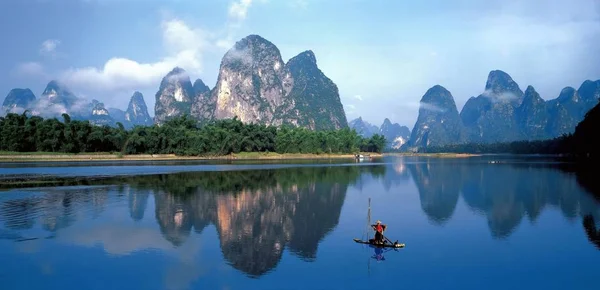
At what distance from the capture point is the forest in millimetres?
81875

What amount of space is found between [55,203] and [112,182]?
510 inches

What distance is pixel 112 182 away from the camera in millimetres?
40719

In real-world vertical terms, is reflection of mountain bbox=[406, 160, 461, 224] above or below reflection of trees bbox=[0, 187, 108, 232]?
above

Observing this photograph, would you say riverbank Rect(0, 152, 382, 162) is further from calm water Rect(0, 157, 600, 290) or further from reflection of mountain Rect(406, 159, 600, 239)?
reflection of mountain Rect(406, 159, 600, 239)

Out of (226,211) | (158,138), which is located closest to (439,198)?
(226,211)

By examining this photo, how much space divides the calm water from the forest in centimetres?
5565

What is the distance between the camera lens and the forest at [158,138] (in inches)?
3223

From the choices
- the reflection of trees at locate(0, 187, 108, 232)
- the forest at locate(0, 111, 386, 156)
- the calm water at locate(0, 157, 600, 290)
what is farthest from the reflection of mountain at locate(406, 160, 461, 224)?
the forest at locate(0, 111, 386, 156)

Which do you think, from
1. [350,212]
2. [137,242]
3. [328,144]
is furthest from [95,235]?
[328,144]

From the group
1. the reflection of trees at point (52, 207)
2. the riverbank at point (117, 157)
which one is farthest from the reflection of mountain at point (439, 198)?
the riverbank at point (117, 157)

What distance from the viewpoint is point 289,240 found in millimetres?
18703

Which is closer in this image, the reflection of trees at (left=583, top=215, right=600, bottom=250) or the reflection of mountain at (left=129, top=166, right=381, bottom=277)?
the reflection of mountain at (left=129, top=166, right=381, bottom=277)

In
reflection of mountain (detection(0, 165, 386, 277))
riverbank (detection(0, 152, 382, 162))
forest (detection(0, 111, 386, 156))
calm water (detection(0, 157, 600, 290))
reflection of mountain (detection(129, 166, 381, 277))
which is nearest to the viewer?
calm water (detection(0, 157, 600, 290))

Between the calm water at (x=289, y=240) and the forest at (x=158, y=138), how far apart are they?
55.6 metres
